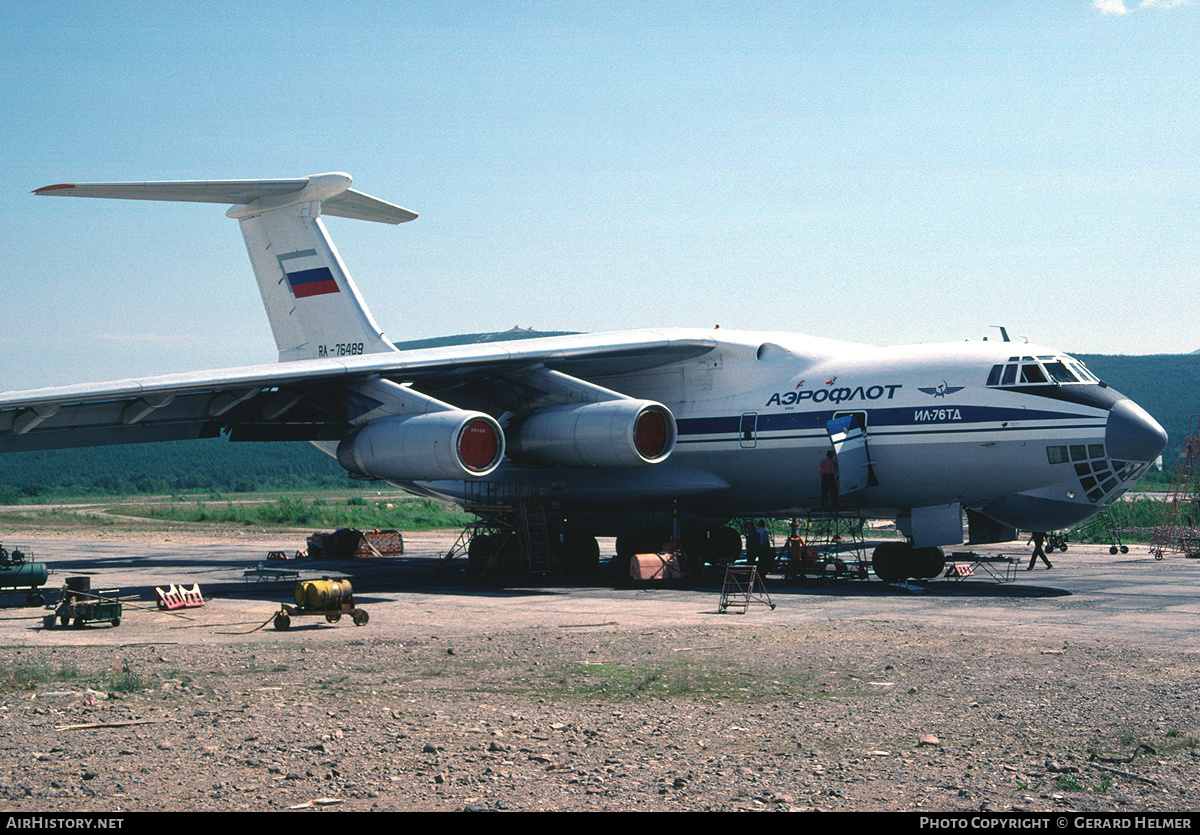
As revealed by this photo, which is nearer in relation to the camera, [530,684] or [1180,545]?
[530,684]

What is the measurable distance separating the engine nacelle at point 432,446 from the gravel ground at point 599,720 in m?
4.37

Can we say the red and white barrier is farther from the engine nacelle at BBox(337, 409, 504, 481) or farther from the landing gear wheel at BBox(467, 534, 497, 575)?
the landing gear wheel at BBox(467, 534, 497, 575)

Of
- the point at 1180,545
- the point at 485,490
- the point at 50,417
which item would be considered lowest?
the point at 1180,545

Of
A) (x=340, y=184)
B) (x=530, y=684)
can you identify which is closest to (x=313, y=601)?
(x=530, y=684)

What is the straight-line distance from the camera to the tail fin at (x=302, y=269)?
20.4 meters

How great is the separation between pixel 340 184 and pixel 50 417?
22.4 feet

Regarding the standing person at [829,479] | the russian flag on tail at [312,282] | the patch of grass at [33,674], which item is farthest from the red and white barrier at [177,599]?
the standing person at [829,479]

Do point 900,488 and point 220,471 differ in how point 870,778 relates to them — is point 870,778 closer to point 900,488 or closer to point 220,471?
point 900,488

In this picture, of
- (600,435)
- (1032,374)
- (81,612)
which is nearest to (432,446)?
(600,435)

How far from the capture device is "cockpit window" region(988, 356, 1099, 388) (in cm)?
1549

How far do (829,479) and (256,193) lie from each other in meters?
11.4

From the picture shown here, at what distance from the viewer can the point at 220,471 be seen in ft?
344
